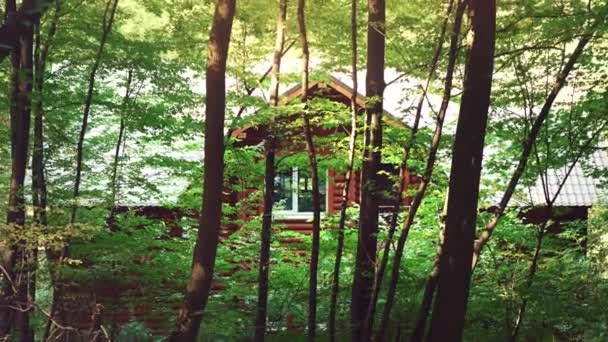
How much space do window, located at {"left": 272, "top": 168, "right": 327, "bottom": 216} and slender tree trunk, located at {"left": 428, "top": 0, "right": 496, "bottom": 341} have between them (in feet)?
11.6

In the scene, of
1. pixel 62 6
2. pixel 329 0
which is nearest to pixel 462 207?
pixel 329 0

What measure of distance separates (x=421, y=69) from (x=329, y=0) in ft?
6.63

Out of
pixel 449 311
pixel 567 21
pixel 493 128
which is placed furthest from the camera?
pixel 493 128

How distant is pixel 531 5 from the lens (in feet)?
20.7

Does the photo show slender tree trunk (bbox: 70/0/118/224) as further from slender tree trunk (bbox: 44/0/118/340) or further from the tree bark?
the tree bark

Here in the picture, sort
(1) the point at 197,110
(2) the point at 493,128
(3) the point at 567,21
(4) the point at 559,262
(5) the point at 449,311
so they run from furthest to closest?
(1) the point at 197,110 < (4) the point at 559,262 < (2) the point at 493,128 < (3) the point at 567,21 < (5) the point at 449,311

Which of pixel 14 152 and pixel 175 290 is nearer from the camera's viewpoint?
pixel 14 152

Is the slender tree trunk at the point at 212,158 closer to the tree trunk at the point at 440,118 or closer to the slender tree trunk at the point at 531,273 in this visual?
the tree trunk at the point at 440,118

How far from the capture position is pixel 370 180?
7.00 metres

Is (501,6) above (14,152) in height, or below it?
above

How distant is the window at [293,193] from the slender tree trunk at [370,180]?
1759 millimetres

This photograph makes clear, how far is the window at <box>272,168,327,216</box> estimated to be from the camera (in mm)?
9805

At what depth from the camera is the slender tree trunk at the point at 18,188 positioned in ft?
21.2

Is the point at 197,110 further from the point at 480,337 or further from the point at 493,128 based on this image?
the point at 480,337
